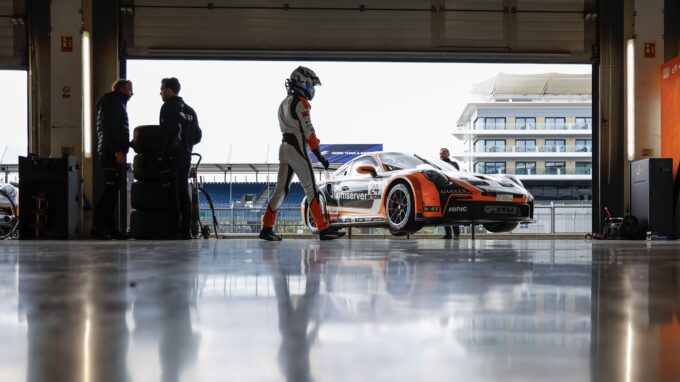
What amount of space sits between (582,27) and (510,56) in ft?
3.82

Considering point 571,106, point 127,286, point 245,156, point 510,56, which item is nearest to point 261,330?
point 127,286

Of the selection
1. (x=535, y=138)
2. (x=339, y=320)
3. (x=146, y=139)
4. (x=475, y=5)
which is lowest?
Answer: (x=339, y=320)

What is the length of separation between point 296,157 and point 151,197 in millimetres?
1344

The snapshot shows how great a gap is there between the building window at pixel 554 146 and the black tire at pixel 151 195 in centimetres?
4975

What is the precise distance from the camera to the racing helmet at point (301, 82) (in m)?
5.61

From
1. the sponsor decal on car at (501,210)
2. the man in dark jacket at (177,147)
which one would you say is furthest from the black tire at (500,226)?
the man in dark jacket at (177,147)

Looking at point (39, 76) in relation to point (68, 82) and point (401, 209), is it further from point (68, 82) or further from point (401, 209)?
point (401, 209)

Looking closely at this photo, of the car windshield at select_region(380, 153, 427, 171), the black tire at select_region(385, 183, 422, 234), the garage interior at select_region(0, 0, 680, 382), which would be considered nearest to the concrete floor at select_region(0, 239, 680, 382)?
the garage interior at select_region(0, 0, 680, 382)

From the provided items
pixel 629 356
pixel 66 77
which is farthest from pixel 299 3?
pixel 629 356

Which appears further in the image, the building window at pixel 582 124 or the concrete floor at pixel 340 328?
the building window at pixel 582 124

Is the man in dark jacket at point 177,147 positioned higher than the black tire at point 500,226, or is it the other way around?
the man in dark jacket at point 177,147

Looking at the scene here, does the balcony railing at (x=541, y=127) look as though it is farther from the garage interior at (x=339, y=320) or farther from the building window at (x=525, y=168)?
the garage interior at (x=339, y=320)

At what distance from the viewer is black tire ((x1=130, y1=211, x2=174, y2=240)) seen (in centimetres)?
566

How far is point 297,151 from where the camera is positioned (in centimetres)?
550
